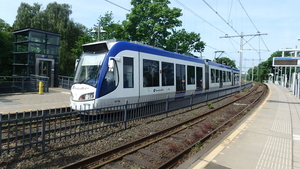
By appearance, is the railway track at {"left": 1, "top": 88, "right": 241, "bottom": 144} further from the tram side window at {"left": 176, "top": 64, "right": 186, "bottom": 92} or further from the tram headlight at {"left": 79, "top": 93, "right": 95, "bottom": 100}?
the tram side window at {"left": 176, "top": 64, "right": 186, "bottom": 92}

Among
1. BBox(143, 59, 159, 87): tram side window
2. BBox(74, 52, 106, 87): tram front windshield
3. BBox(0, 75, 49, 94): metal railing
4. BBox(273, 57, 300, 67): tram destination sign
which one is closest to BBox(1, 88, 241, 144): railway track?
BBox(74, 52, 106, 87): tram front windshield

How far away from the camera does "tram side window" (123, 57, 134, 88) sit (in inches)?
317

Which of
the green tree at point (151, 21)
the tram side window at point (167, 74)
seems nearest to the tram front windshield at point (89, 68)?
the tram side window at point (167, 74)

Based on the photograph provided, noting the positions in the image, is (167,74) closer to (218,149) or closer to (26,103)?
(218,149)

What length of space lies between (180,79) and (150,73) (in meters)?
3.07

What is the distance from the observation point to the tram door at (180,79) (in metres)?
11.7

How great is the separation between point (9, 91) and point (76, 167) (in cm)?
1272

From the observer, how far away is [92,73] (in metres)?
7.64

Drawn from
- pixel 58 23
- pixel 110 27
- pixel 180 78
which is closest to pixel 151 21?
pixel 110 27

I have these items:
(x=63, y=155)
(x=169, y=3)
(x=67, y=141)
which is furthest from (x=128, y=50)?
(x=169, y=3)

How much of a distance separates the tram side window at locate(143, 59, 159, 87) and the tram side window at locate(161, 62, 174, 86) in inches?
22.7

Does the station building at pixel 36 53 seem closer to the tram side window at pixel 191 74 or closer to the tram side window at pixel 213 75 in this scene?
the tram side window at pixel 191 74

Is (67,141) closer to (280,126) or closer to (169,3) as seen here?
(280,126)

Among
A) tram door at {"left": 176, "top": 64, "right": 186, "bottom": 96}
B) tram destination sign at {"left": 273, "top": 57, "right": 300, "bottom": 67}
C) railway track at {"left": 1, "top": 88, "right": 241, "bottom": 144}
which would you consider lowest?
railway track at {"left": 1, "top": 88, "right": 241, "bottom": 144}
